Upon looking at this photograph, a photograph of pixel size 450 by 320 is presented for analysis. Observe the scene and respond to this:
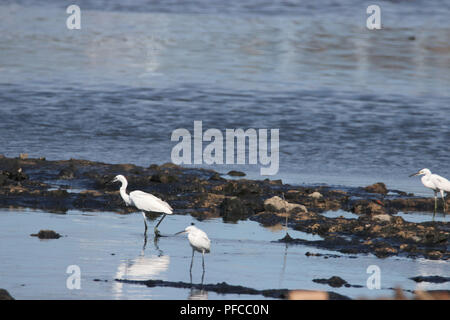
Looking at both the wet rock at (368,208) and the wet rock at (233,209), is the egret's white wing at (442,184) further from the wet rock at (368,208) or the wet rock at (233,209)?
the wet rock at (233,209)

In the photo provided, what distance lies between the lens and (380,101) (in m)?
29.5

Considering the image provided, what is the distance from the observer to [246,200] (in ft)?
54.4

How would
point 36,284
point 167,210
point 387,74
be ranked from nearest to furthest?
point 36,284 → point 167,210 → point 387,74

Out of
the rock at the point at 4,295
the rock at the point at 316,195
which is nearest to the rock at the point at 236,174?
the rock at the point at 316,195

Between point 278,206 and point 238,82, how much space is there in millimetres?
16353

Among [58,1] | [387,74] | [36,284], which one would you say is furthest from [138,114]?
[58,1]

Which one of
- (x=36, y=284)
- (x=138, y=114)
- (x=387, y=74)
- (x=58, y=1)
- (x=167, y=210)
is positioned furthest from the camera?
(x=58, y=1)

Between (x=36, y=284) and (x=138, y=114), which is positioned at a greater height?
(x=138, y=114)

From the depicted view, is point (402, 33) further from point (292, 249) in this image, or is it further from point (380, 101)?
point (292, 249)

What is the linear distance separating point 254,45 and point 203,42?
2.30 metres

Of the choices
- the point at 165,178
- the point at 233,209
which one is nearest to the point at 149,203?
the point at 233,209

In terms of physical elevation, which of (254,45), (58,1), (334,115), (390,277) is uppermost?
(58,1)

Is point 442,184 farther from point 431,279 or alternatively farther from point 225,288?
point 225,288

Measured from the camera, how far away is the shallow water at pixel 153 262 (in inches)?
435
